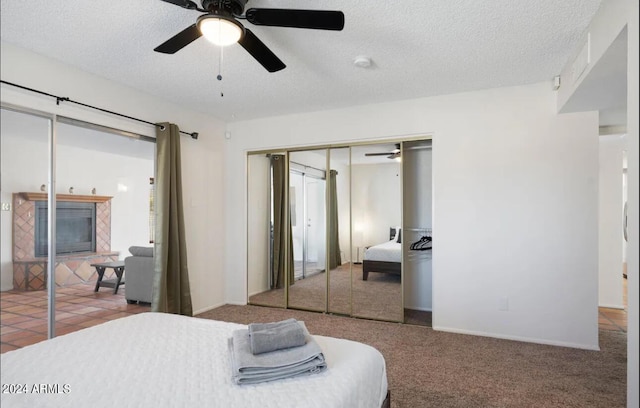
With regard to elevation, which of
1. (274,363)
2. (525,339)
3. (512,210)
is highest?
(512,210)

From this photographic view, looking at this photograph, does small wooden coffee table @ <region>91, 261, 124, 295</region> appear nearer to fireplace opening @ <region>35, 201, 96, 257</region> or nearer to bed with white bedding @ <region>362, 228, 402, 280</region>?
fireplace opening @ <region>35, 201, 96, 257</region>

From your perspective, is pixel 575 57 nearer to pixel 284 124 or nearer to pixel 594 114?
pixel 594 114

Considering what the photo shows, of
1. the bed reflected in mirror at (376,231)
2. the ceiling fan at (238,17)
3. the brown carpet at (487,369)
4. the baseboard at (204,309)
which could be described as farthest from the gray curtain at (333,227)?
the ceiling fan at (238,17)

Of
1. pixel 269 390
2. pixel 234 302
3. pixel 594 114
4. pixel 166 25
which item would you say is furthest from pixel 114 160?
pixel 594 114

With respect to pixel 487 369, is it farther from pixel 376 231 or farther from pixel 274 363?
pixel 274 363

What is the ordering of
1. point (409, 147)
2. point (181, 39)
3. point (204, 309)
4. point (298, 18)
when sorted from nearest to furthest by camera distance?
point (298, 18) → point (181, 39) → point (409, 147) → point (204, 309)

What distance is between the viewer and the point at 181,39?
2008 mm

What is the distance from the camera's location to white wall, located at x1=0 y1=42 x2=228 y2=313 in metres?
2.58

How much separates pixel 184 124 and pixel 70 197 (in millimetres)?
1448

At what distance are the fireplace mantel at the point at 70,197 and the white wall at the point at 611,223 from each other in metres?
5.83

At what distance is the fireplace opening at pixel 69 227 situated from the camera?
8.86 ft

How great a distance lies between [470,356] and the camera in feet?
9.40

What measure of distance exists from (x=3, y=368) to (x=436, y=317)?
3.30m

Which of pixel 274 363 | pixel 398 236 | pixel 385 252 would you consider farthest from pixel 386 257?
pixel 274 363
